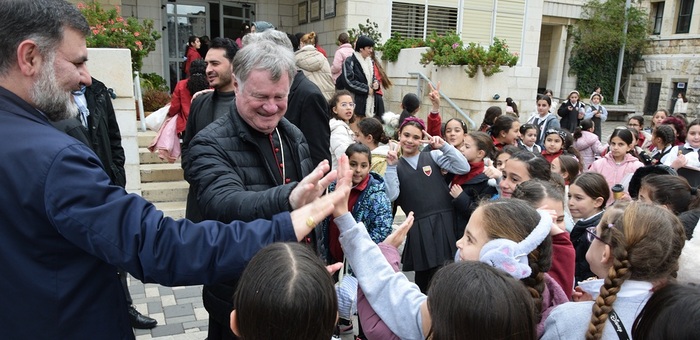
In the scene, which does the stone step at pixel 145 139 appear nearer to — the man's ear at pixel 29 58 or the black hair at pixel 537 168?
the black hair at pixel 537 168

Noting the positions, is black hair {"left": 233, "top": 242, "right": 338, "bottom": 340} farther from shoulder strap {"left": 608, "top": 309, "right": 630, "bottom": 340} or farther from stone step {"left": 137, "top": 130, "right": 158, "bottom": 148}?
stone step {"left": 137, "top": 130, "right": 158, "bottom": 148}

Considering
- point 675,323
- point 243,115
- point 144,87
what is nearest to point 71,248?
point 243,115

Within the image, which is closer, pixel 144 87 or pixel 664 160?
pixel 664 160

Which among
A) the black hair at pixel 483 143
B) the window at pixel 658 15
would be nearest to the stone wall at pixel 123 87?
the black hair at pixel 483 143

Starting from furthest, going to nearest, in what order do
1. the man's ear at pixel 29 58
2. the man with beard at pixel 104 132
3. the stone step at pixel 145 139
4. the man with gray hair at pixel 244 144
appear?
the stone step at pixel 145 139
the man with beard at pixel 104 132
the man with gray hair at pixel 244 144
the man's ear at pixel 29 58

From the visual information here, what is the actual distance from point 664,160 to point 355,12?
8.55 meters

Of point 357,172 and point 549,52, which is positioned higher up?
point 549,52

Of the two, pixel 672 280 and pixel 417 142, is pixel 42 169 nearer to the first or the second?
pixel 672 280

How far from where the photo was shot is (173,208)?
6.40 meters

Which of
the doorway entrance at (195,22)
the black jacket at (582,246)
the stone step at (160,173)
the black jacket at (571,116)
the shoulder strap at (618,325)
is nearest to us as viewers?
the shoulder strap at (618,325)

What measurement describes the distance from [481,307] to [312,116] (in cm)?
250

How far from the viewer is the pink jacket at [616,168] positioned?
17.2 feet

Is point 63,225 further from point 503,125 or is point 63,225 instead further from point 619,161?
point 619,161

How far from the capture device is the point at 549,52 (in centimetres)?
2323
